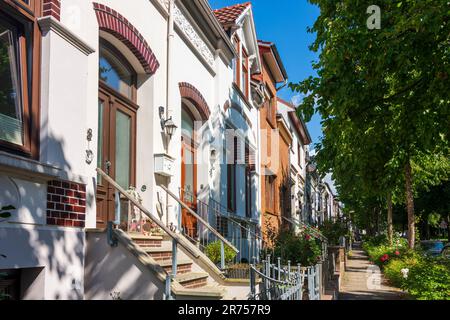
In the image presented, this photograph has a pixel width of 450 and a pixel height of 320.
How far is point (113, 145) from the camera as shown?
7805 mm

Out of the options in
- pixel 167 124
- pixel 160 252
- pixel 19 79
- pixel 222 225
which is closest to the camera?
pixel 19 79

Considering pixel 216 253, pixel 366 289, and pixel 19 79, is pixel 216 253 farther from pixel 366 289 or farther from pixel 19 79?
pixel 366 289

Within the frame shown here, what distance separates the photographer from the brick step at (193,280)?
6.86 metres

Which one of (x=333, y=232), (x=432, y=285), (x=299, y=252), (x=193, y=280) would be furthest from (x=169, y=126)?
(x=333, y=232)

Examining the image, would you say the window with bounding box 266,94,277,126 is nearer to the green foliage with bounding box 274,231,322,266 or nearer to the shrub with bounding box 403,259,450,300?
the green foliage with bounding box 274,231,322,266

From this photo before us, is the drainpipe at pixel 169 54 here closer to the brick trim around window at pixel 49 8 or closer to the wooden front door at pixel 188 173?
the wooden front door at pixel 188 173

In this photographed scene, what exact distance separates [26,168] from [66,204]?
38.5 inches

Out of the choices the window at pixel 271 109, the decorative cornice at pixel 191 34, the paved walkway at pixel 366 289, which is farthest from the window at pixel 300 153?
the decorative cornice at pixel 191 34

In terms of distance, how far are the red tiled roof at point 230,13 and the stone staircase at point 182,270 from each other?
8820 mm

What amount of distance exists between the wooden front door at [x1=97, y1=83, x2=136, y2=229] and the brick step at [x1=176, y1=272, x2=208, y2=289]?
1.49 m

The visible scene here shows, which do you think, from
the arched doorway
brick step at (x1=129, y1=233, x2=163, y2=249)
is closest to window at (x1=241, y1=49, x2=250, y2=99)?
the arched doorway

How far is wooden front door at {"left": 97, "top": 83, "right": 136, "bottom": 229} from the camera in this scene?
24.1ft

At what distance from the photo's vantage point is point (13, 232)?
193 inches
